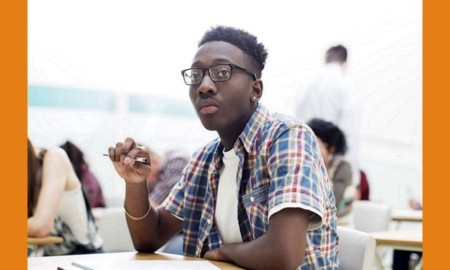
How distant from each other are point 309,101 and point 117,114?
106 inches

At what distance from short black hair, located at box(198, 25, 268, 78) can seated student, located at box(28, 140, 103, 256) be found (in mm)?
1243

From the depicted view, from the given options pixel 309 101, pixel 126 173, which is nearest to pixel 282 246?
pixel 126 173

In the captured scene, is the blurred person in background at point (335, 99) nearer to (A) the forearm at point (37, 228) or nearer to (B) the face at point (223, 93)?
(A) the forearm at point (37, 228)

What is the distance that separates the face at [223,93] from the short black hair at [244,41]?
0.03m

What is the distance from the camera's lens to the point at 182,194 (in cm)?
180

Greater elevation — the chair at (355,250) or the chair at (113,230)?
the chair at (355,250)

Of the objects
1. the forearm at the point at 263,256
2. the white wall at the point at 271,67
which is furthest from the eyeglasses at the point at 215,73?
the white wall at the point at 271,67

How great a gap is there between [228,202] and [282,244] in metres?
0.35

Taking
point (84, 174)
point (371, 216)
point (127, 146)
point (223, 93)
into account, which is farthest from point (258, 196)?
point (84, 174)

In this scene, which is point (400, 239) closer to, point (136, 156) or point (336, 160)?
point (336, 160)

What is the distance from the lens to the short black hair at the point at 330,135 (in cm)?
359

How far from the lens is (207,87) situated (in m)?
1.48

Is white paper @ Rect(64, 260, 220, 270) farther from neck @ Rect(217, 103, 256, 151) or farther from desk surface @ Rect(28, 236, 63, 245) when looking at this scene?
desk surface @ Rect(28, 236, 63, 245)

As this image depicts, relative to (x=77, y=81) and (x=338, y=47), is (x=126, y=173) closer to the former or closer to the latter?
(x=338, y=47)
